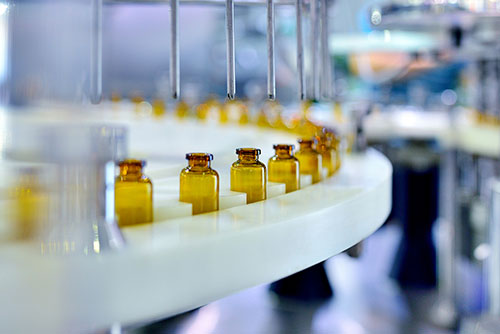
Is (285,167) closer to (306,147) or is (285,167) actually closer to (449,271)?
(306,147)

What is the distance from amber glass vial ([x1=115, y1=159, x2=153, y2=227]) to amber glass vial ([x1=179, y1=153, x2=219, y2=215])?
0.08 m

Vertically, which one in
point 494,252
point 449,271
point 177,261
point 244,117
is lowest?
point 449,271

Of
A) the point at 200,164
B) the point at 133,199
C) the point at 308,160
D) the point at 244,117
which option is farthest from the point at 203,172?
the point at 244,117

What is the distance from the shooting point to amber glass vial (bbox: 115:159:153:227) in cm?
68

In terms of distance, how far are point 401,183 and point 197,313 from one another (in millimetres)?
1560

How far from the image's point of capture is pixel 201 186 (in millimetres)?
786

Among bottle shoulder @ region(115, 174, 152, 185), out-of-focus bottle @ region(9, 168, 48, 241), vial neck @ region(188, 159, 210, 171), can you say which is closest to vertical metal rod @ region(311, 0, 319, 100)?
vial neck @ region(188, 159, 210, 171)

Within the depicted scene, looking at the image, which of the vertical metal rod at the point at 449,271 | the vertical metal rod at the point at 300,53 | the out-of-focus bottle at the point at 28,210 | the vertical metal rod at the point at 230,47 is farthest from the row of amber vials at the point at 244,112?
the out-of-focus bottle at the point at 28,210

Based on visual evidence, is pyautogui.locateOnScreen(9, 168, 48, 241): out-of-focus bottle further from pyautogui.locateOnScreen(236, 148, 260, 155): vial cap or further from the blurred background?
pyautogui.locateOnScreen(236, 148, 260, 155): vial cap

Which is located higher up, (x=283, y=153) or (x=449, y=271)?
(x=283, y=153)

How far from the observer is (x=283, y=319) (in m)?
2.42

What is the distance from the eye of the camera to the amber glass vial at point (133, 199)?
0.68m

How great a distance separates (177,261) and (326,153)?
2.22 ft

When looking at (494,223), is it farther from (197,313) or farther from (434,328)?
(197,313)
